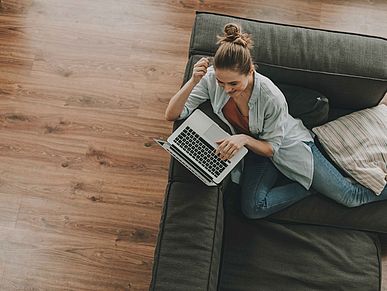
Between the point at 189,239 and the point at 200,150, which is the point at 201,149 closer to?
the point at 200,150

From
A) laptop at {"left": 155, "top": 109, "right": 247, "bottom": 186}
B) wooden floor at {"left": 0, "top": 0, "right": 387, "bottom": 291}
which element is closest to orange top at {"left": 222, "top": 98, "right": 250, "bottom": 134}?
laptop at {"left": 155, "top": 109, "right": 247, "bottom": 186}

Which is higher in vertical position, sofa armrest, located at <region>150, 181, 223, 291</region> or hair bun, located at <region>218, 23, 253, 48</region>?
hair bun, located at <region>218, 23, 253, 48</region>

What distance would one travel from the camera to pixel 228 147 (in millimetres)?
1965

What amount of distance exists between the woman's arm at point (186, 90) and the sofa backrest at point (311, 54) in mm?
201

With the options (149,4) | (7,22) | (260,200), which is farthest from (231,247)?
(7,22)

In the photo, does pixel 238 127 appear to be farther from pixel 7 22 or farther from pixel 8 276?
pixel 7 22

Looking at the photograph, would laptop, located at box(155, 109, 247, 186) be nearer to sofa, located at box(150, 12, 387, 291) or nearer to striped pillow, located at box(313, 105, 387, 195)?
sofa, located at box(150, 12, 387, 291)

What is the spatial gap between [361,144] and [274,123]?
14.2 inches

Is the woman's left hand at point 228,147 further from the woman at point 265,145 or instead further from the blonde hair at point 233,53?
the blonde hair at point 233,53

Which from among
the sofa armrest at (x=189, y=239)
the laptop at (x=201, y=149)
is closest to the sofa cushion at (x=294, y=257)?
the sofa armrest at (x=189, y=239)

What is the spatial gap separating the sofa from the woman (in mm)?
49

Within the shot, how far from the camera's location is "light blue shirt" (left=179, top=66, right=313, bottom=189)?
2.01 metres

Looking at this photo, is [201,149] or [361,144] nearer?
[201,149]

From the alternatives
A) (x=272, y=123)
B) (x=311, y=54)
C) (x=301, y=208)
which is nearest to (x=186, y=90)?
(x=272, y=123)
